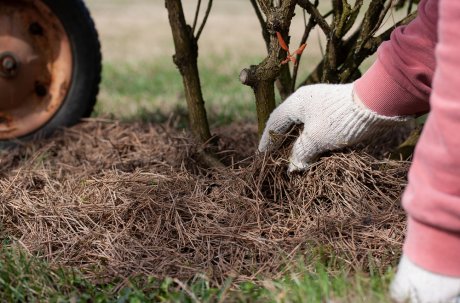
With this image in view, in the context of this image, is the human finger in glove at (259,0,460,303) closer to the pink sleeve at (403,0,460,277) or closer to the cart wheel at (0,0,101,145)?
the pink sleeve at (403,0,460,277)

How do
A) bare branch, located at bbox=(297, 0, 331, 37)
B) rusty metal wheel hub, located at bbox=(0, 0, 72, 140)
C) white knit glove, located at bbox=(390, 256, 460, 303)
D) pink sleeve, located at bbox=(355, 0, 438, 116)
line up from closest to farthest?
white knit glove, located at bbox=(390, 256, 460, 303), pink sleeve, located at bbox=(355, 0, 438, 116), bare branch, located at bbox=(297, 0, 331, 37), rusty metal wheel hub, located at bbox=(0, 0, 72, 140)

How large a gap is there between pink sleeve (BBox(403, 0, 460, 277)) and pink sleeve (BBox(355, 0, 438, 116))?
1.86ft

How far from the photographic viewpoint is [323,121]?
103 inches

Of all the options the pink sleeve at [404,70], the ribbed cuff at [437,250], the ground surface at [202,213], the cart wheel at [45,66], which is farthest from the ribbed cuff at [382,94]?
the cart wheel at [45,66]

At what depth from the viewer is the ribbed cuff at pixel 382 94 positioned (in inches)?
95.5

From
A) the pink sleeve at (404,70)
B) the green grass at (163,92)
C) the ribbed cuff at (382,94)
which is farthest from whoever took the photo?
the green grass at (163,92)

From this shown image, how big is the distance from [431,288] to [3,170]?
7.93ft

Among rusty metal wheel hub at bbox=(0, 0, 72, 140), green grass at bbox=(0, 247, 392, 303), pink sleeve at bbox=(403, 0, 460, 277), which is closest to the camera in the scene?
pink sleeve at bbox=(403, 0, 460, 277)

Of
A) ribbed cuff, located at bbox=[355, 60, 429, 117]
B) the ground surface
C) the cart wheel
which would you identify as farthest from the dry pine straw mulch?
the cart wheel

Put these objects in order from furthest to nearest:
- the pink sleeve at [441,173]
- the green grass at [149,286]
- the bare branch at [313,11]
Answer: the bare branch at [313,11] < the green grass at [149,286] < the pink sleeve at [441,173]

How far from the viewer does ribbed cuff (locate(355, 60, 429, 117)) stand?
7.96ft

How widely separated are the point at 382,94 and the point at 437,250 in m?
0.75

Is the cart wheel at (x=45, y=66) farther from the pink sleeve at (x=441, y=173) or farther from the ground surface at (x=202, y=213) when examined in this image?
the pink sleeve at (x=441, y=173)

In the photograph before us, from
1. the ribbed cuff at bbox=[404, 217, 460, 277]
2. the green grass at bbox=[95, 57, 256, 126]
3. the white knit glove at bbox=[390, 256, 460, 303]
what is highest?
the ribbed cuff at bbox=[404, 217, 460, 277]
